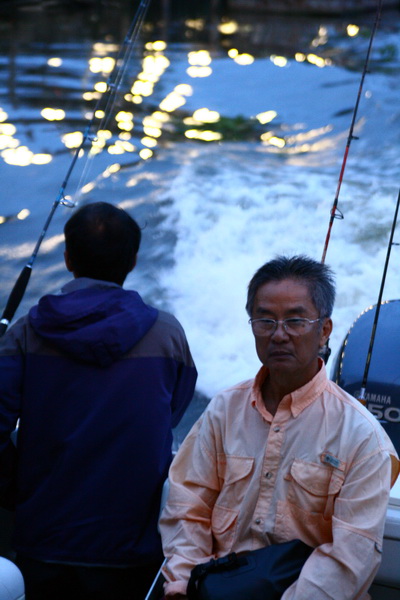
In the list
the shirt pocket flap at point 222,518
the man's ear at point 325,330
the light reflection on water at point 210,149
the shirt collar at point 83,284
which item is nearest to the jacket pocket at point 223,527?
the shirt pocket flap at point 222,518

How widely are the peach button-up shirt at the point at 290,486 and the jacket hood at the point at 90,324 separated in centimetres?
23

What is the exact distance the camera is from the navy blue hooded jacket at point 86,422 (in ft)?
5.73

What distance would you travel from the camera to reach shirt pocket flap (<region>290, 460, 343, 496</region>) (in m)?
1.51

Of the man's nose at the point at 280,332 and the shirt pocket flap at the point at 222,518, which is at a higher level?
the man's nose at the point at 280,332

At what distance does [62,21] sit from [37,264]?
20.6ft

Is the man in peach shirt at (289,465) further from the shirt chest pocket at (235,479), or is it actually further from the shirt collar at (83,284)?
the shirt collar at (83,284)

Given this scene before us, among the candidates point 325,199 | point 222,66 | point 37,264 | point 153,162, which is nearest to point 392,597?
point 37,264

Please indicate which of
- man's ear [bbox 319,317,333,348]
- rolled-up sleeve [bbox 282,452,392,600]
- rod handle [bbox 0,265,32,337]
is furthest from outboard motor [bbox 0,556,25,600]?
rod handle [bbox 0,265,32,337]

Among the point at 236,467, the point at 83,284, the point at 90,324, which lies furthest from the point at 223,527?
the point at 83,284

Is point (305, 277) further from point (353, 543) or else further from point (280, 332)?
point (353, 543)

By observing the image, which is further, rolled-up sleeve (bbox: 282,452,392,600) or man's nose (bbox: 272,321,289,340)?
man's nose (bbox: 272,321,289,340)

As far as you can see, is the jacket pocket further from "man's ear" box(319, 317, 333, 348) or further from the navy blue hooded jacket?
"man's ear" box(319, 317, 333, 348)

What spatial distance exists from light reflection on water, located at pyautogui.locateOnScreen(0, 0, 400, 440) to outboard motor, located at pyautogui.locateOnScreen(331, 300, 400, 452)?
1.51 metres

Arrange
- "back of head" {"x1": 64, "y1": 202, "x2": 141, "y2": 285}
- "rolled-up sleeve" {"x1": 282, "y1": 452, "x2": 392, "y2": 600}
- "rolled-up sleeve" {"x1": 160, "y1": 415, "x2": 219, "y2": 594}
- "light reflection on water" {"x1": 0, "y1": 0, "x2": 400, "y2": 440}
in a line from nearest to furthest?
"rolled-up sleeve" {"x1": 282, "y1": 452, "x2": 392, "y2": 600}, "rolled-up sleeve" {"x1": 160, "y1": 415, "x2": 219, "y2": 594}, "back of head" {"x1": 64, "y1": 202, "x2": 141, "y2": 285}, "light reflection on water" {"x1": 0, "y1": 0, "x2": 400, "y2": 440}
